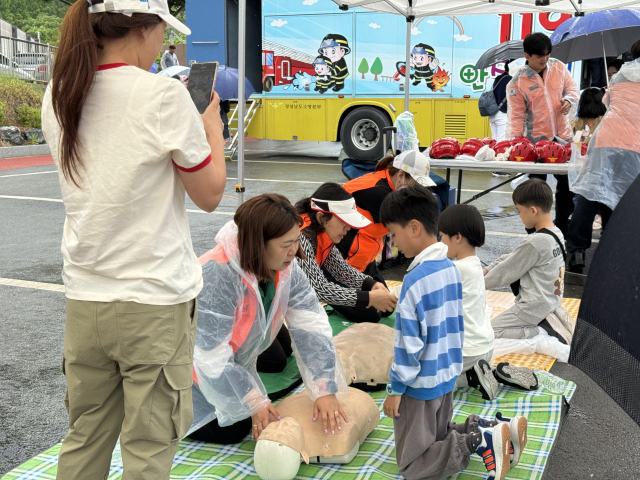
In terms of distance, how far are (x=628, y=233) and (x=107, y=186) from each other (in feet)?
4.30

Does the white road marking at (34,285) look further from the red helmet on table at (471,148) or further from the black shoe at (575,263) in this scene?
the black shoe at (575,263)

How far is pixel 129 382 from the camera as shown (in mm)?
1744

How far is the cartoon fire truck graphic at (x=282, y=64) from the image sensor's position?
12.3 metres

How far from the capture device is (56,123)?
5.61ft

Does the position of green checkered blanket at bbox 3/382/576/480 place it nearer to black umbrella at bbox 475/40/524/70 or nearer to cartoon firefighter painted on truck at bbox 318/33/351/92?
black umbrella at bbox 475/40/524/70

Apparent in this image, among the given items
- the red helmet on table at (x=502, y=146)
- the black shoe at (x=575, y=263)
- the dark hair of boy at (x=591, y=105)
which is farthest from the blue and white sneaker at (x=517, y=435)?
the dark hair of boy at (x=591, y=105)

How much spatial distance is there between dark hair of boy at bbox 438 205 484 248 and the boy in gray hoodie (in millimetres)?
788

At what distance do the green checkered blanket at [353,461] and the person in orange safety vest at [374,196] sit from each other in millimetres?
1585

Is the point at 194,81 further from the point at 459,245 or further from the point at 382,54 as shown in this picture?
the point at 382,54

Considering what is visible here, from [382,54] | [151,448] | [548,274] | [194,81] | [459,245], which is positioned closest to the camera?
[151,448]

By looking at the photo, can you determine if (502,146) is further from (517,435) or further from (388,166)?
(517,435)

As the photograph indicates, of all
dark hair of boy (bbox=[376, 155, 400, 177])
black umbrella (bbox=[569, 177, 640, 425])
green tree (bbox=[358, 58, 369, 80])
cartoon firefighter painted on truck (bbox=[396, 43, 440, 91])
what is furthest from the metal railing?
black umbrella (bbox=[569, 177, 640, 425])

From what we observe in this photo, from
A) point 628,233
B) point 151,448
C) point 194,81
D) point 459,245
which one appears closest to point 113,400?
point 151,448

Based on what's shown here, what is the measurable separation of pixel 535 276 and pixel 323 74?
30.5 ft
